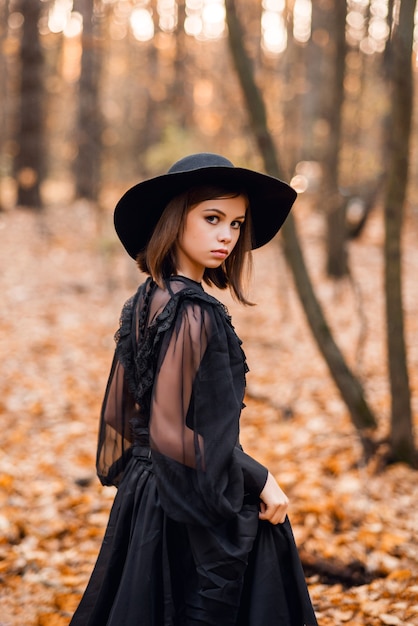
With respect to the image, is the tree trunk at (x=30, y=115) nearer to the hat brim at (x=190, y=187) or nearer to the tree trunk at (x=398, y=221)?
the tree trunk at (x=398, y=221)

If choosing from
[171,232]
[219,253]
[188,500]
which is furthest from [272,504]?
[171,232]

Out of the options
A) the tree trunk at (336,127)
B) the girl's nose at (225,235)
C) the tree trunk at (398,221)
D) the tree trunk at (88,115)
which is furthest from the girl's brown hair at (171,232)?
the tree trunk at (336,127)

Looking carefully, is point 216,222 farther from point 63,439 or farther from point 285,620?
point 63,439

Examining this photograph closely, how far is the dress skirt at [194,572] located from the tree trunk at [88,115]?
538 cm

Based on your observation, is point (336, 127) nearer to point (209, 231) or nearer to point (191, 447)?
point (209, 231)

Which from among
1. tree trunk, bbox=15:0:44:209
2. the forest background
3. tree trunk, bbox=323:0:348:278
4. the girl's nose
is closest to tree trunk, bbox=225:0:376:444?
the forest background

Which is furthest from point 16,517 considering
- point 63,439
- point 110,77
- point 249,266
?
point 110,77

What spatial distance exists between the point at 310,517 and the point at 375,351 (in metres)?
4.11

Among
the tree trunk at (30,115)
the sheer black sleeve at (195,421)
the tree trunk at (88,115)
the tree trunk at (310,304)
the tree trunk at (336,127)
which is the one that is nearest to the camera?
the sheer black sleeve at (195,421)

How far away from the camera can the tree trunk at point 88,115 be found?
627 cm

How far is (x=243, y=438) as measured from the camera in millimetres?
5633

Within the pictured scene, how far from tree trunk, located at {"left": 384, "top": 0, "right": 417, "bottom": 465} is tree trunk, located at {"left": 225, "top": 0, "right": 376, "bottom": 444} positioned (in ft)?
1.12

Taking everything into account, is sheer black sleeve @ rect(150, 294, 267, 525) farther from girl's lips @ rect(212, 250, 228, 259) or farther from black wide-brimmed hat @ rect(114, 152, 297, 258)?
black wide-brimmed hat @ rect(114, 152, 297, 258)

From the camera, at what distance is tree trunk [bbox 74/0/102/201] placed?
6.27m
